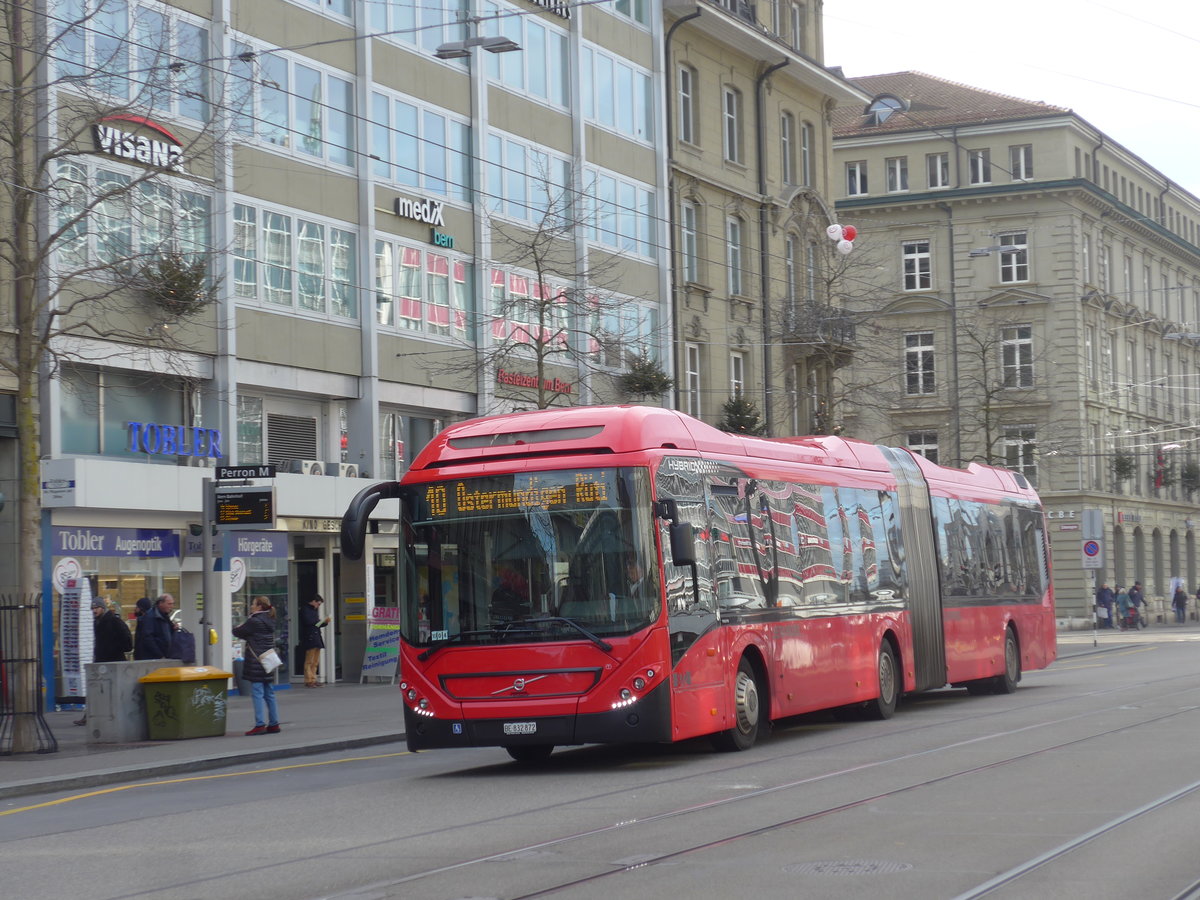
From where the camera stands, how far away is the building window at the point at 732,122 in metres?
46.4

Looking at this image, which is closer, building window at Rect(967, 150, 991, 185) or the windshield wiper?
the windshield wiper

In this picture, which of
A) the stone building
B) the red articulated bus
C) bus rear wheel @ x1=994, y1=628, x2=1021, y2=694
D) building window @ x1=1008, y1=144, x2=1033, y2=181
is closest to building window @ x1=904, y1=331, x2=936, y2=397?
the stone building

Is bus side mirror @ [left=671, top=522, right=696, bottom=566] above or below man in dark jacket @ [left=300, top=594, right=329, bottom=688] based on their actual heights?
above

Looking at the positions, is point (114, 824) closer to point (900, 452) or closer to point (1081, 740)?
point (1081, 740)

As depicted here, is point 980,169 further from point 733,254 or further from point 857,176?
point 733,254

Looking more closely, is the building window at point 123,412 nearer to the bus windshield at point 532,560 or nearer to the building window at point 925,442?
the bus windshield at point 532,560

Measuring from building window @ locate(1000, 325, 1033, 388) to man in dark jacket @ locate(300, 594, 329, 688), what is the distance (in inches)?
1695

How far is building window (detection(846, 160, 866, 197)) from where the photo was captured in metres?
74.6

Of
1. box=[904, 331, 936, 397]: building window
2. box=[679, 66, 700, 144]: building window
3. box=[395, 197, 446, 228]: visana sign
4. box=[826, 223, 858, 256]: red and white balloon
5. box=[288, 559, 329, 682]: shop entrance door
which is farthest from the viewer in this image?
box=[904, 331, 936, 397]: building window

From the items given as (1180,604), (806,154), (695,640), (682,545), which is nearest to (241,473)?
(695,640)

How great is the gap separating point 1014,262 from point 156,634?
5473 cm

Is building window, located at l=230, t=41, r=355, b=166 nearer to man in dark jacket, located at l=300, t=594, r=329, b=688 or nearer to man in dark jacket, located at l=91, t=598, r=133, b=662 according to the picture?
man in dark jacket, located at l=300, t=594, r=329, b=688

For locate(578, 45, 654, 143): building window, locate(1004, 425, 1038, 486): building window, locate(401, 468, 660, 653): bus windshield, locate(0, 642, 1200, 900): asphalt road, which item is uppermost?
locate(578, 45, 654, 143): building window

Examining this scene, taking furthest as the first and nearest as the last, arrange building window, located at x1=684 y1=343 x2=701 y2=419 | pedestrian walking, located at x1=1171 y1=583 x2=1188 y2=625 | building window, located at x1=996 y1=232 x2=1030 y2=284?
1. pedestrian walking, located at x1=1171 y1=583 x2=1188 y2=625
2. building window, located at x1=996 y1=232 x2=1030 y2=284
3. building window, located at x1=684 y1=343 x2=701 y2=419
